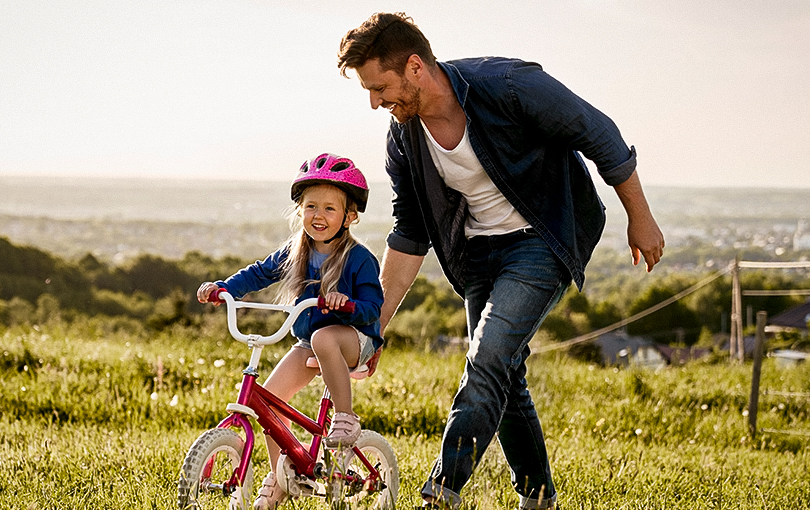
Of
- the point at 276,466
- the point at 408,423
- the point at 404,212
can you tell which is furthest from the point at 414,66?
the point at 408,423

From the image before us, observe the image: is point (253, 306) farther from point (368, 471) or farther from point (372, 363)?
point (368, 471)

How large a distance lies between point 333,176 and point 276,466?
1.14m

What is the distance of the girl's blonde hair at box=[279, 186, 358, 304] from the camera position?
343 cm

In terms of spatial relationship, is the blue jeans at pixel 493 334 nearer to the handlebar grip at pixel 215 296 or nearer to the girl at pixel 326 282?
the girl at pixel 326 282

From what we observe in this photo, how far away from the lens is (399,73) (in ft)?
10.7

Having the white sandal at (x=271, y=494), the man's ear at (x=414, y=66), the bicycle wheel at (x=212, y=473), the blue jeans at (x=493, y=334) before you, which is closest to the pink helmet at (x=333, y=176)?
the man's ear at (x=414, y=66)

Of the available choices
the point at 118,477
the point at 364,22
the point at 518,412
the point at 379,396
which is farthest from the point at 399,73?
the point at 379,396

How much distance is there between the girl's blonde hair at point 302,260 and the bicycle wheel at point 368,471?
2.15 ft

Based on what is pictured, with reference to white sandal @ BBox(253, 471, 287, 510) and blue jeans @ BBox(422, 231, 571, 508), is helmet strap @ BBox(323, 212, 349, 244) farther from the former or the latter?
white sandal @ BBox(253, 471, 287, 510)

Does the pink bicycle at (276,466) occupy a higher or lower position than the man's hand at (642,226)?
lower

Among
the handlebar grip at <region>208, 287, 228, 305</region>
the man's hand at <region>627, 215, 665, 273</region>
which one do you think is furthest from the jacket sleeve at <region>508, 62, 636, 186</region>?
the handlebar grip at <region>208, 287, 228, 305</region>

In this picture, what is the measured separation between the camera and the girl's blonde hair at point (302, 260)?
3.43m

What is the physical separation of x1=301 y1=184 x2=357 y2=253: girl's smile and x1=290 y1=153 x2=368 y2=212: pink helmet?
31 mm

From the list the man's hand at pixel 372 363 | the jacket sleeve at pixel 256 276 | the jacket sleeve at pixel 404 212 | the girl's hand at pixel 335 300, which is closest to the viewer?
the girl's hand at pixel 335 300
